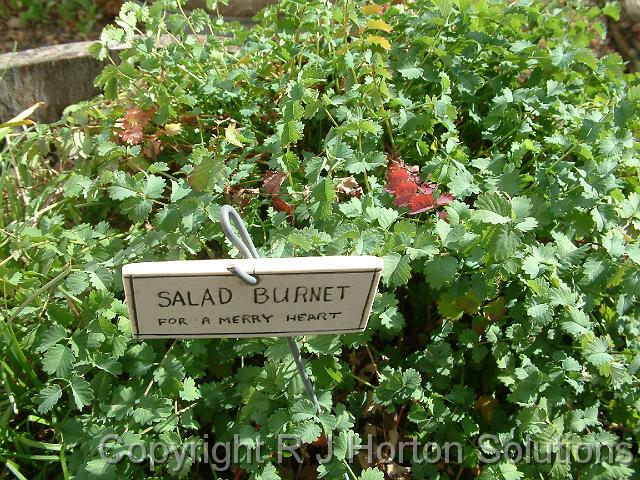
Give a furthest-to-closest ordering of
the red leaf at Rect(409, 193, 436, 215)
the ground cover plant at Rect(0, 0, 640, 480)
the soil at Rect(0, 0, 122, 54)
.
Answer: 1. the soil at Rect(0, 0, 122, 54)
2. the red leaf at Rect(409, 193, 436, 215)
3. the ground cover plant at Rect(0, 0, 640, 480)

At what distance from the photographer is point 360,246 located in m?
1.39

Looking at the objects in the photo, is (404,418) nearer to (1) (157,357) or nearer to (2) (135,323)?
(1) (157,357)

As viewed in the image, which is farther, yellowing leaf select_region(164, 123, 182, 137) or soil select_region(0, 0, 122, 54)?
soil select_region(0, 0, 122, 54)

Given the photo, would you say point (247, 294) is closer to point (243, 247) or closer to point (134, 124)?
point (243, 247)

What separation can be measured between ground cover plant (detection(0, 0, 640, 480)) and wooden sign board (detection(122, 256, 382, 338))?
0.76ft

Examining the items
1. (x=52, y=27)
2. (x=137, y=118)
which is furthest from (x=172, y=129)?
(x=52, y=27)

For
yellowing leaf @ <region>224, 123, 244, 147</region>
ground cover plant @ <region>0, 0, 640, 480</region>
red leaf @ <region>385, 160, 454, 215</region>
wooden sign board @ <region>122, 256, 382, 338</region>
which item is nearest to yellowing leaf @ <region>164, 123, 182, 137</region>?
ground cover plant @ <region>0, 0, 640, 480</region>

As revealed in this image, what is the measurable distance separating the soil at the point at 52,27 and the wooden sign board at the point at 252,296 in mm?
2787

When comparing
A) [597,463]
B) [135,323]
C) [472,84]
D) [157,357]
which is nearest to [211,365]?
[157,357]

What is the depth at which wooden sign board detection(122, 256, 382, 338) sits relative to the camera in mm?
1038

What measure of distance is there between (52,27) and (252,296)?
3.10 meters

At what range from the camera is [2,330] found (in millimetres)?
1537

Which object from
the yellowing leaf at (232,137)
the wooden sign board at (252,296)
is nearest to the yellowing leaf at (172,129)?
the yellowing leaf at (232,137)

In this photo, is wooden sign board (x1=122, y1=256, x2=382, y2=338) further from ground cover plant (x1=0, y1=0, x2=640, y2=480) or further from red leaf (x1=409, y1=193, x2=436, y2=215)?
red leaf (x1=409, y1=193, x2=436, y2=215)
